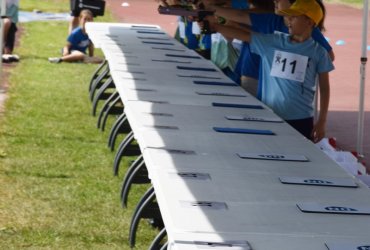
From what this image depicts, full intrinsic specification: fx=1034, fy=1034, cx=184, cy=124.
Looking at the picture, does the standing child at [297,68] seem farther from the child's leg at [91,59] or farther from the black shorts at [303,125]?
the child's leg at [91,59]

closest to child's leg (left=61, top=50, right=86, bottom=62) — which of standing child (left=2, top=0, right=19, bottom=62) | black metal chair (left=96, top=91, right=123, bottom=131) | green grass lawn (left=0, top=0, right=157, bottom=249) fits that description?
standing child (left=2, top=0, right=19, bottom=62)

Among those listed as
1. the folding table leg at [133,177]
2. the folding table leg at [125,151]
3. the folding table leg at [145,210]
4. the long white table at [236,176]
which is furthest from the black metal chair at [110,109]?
the folding table leg at [145,210]

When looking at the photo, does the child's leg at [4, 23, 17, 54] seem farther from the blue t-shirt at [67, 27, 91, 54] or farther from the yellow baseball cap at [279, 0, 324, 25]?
the yellow baseball cap at [279, 0, 324, 25]

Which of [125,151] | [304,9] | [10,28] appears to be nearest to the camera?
[304,9]

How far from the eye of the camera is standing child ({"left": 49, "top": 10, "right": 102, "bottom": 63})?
50.8ft

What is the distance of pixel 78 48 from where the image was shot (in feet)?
52.0

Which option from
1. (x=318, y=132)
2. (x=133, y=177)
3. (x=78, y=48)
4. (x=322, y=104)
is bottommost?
(x=78, y=48)

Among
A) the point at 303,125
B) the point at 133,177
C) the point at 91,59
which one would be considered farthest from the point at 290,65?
the point at 91,59

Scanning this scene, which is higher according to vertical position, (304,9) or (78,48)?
(304,9)

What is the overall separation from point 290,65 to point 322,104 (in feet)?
1.10

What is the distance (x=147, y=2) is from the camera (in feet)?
96.0

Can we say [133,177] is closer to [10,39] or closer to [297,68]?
[297,68]

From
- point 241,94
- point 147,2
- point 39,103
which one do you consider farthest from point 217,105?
point 147,2

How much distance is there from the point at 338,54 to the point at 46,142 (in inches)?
373
